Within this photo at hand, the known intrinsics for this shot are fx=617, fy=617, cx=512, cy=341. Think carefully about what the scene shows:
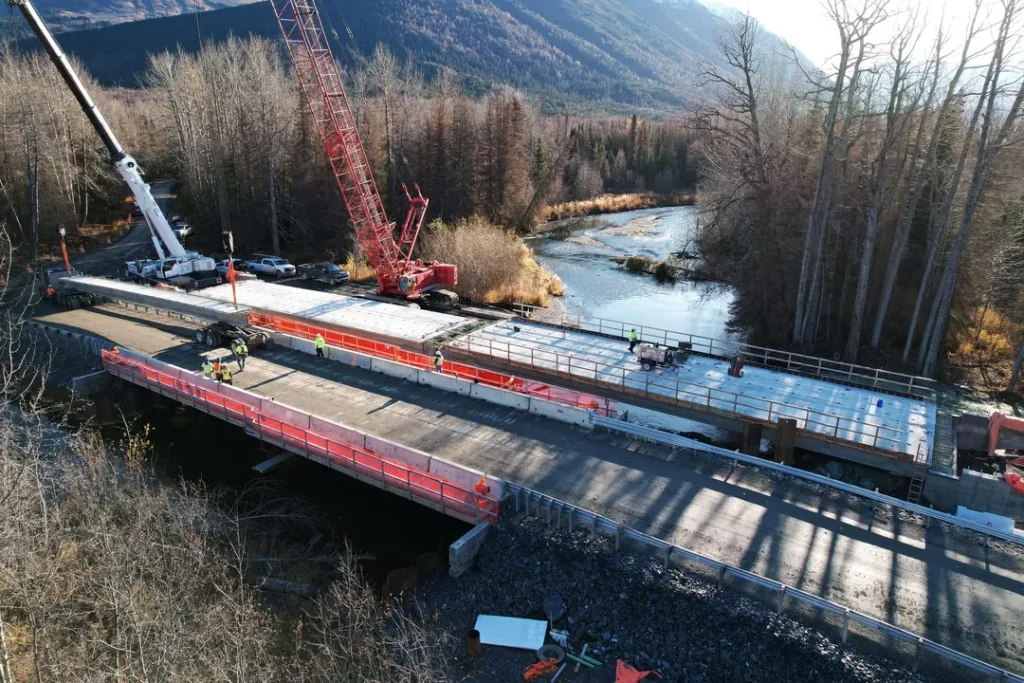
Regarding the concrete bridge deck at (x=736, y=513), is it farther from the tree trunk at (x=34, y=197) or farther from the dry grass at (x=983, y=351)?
the tree trunk at (x=34, y=197)

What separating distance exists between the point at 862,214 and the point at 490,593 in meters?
23.0

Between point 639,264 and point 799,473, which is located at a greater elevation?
point 799,473

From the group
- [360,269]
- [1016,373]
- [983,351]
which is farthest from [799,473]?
[360,269]

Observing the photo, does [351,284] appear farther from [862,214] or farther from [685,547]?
[685,547]

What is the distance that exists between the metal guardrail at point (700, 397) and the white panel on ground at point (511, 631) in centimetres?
916

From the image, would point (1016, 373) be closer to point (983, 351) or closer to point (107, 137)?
point (983, 351)

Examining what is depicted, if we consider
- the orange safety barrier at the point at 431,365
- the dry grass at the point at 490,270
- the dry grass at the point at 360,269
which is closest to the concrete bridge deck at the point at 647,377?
the orange safety barrier at the point at 431,365

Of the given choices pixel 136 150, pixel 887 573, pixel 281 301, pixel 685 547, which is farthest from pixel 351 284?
pixel 136 150

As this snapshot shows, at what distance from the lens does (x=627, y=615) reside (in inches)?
452

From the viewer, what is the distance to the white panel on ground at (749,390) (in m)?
17.1

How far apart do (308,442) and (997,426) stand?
61.3 feet

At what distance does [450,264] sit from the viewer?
3862 cm

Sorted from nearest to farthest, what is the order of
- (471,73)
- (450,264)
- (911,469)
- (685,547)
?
(685,547), (911,469), (450,264), (471,73)

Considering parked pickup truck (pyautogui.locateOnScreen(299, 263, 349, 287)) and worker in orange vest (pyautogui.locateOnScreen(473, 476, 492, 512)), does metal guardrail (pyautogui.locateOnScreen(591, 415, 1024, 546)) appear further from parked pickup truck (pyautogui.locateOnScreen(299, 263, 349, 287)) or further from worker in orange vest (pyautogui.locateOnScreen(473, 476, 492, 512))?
parked pickup truck (pyautogui.locateOnScreen(299, 263, 349, 287))
